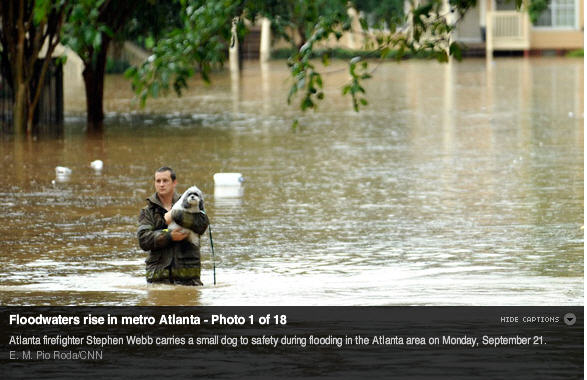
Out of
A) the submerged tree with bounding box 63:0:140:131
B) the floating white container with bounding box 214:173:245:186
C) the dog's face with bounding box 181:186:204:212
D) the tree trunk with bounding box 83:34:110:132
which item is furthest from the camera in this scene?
the tree trunk with bounding box 83:34:110:132

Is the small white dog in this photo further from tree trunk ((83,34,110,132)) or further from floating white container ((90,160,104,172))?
tree trunk ((83,34,110,132))

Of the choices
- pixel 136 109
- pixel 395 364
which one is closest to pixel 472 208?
pixel 395 364

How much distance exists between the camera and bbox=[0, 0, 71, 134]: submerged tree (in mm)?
22172

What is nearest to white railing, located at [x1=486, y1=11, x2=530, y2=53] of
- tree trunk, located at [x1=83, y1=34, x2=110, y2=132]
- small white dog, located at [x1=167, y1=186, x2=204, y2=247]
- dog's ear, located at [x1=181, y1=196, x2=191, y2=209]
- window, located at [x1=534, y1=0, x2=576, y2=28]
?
window, located at [x1=534, y1=0, x2=576, y2=28]

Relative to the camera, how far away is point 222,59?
8586 mm

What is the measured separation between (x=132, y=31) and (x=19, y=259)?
15.4 m

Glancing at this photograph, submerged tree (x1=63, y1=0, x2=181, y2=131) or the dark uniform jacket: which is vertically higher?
submerged tree (x1=63, y1=0, x2=181, y2=131)

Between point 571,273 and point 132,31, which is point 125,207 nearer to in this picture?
point 571,273

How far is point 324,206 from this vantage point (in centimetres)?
1444
